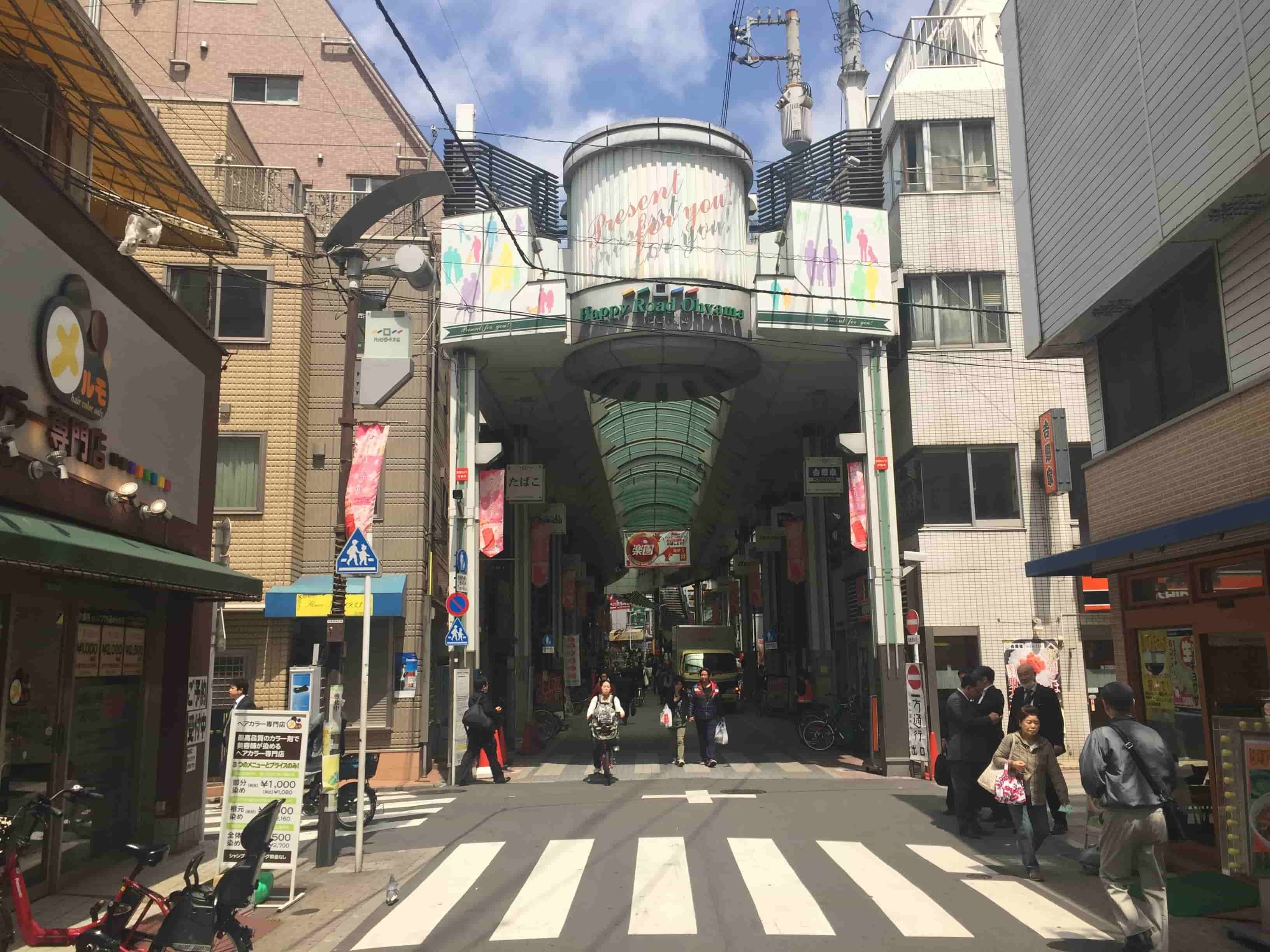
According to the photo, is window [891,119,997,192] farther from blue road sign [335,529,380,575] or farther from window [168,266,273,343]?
blue road sign [335,529,380,575]

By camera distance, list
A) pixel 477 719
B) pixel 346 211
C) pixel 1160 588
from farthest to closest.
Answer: pixel 346 211 → pixel 477 719 → pixel 1160 588

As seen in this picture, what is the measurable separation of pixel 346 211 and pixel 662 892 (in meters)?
19.1

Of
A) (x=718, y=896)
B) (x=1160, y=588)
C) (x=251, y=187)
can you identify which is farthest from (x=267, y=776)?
(x=251, y=187)

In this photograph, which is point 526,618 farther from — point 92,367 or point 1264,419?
point 1264,419

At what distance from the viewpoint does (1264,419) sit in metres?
9.55

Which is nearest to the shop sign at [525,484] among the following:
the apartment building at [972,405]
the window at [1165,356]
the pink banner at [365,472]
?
the pink banner at [365,472]

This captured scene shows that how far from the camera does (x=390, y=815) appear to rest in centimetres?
1521

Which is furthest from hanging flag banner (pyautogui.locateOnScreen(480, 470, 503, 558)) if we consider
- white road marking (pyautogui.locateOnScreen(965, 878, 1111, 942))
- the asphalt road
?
white road marking (pyautogui.locateOnScreen(965, 878, 1111, 942))

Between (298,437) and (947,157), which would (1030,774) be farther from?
(947,157)

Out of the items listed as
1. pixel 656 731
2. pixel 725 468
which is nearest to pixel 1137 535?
pixel 656 731

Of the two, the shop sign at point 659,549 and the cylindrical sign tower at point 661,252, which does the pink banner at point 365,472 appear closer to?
the cylindrical sign tower at point 661,252

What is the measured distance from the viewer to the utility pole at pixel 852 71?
2809 centimetres

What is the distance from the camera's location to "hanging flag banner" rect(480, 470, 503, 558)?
2245cm

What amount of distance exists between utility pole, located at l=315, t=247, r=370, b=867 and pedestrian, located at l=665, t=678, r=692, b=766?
32.7ft
